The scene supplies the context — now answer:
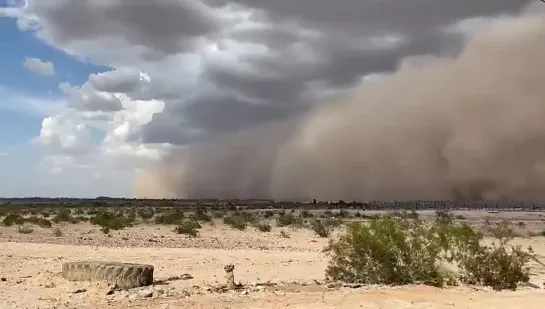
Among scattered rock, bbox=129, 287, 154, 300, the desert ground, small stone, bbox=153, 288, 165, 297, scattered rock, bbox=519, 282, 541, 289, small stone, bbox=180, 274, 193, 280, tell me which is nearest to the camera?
the desert ground

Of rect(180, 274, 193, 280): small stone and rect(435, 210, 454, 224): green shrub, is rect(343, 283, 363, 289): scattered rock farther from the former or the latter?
rect(435, 210, 454, 224): green shrub

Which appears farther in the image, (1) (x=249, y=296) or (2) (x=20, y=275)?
(2) (x=20, y=275)

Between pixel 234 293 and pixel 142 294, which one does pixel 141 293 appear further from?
pixel 234 293

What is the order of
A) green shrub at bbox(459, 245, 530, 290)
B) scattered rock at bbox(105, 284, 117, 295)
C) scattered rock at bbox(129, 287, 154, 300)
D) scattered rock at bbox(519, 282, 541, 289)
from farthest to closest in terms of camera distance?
scattered rock at bbox(519, 282, 541, 289) < green shrub at bbox(459, 245, 530, 290) < scattered rock at bbox(105, 284, 117, 295) < scattered rock at bbox(129, 287, 154, 300)

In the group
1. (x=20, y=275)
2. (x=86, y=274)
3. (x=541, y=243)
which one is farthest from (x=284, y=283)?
(x=541, y=243)

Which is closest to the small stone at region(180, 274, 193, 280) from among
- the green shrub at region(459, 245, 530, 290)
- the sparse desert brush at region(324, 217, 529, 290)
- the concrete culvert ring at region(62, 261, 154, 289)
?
the concrete culvert ring at region(62, 261, 154, 289)

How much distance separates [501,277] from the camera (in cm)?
1551

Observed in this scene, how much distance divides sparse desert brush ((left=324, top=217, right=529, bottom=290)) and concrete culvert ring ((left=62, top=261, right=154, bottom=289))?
4.97 meters

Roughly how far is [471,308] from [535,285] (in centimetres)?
534

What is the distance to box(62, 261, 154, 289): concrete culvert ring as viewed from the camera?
1588 cm

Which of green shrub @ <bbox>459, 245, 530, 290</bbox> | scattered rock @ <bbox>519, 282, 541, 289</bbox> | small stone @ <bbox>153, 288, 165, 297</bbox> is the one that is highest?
green shrub @ <bbox>459, 245, 530, 290</bbox>

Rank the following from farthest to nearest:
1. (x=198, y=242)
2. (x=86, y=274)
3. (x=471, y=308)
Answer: (x=198, y=242) → (x=86, y=274) → (x=471, y=308)

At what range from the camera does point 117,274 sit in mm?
15922

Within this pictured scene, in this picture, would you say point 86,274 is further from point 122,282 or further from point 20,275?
point 20,275
